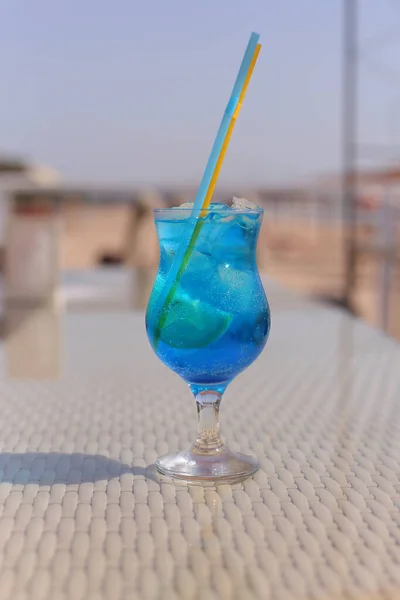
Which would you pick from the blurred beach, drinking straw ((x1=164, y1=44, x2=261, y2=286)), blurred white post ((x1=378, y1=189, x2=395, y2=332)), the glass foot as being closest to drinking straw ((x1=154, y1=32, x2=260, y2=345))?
drinking straw ((x1=164, y1=44, x2=261, y2=286))

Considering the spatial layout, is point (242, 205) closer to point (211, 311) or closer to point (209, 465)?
point (211, 311)

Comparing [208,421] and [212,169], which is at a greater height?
[212,169]

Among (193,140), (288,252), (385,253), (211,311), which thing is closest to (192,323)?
(211,311)

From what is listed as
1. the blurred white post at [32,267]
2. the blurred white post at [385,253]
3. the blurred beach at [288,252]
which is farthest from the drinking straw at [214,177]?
the blurred white post at [385,253]

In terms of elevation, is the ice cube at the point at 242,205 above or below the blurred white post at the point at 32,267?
above

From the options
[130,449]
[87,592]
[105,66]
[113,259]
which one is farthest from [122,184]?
[105,66]

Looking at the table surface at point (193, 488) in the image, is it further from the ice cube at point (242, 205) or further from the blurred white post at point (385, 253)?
the blurred white post at point (385, 253)
